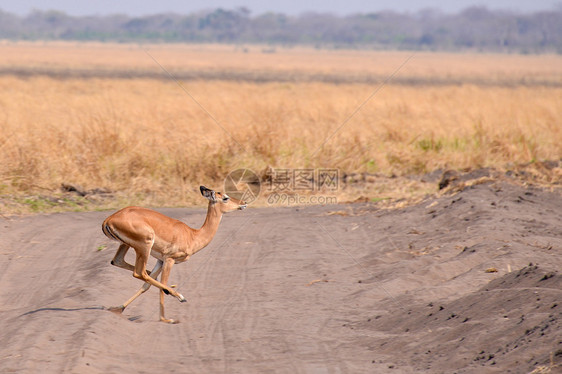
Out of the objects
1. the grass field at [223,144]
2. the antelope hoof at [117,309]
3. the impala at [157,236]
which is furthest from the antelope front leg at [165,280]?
the grass field at [223,144]

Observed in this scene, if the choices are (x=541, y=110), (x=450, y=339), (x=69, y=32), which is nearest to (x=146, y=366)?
(x=450, y=339)

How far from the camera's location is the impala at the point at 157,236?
19.1 feet

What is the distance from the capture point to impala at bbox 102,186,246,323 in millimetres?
5809

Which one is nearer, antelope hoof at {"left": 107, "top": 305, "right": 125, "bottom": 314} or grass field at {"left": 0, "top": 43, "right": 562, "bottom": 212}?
antelope hoof at {"left": 107, "top": 305, "right": 125, "bottom": 314}

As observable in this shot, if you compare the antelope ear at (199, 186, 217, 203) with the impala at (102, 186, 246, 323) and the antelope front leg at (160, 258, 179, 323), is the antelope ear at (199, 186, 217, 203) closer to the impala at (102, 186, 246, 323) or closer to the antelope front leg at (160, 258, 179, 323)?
the impala at (102, 186, 246, 323)

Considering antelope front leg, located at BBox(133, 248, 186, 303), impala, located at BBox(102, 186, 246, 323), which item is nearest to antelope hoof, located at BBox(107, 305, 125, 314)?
impala, located at BBox(102, 186, 246, 323)

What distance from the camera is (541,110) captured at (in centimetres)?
1956

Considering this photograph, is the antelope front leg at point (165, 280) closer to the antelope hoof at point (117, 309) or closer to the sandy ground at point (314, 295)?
the sandy ground at point (314, 295)

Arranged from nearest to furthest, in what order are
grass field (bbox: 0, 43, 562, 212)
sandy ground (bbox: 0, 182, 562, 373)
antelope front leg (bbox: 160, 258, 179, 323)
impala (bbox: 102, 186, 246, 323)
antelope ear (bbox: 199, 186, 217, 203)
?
sandy ground (bbox: 0, 182, 562, 373)
impala (bbox: 102, 186, 246, 323)
antelope front leg (bbox: 160, 258, 179, 323)
antelope ear (bbox: 199, 186, 217, 203)
grass field (bbox: 0, 43, 562, 212)

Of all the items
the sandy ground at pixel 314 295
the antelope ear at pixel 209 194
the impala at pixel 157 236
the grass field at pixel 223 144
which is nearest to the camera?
the sandy ground at pixel 314 295

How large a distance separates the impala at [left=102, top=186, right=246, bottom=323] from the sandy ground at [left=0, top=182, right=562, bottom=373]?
372 mm

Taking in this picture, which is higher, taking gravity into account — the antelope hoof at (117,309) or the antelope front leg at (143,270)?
the antelope front leg at (143,270)

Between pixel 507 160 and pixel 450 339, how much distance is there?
11037 millimetres

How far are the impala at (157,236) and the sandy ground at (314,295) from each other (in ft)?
1.22
